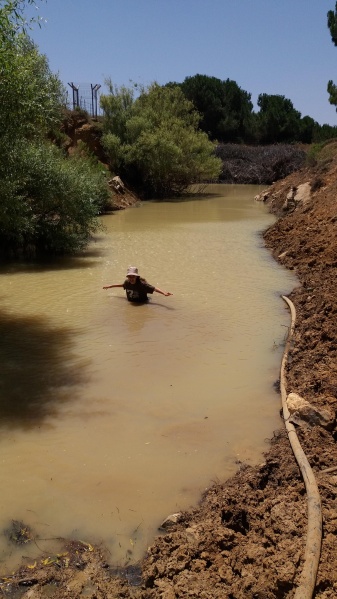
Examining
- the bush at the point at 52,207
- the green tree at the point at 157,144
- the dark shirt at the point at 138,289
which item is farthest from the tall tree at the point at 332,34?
the dark shirt at the point at 138,289

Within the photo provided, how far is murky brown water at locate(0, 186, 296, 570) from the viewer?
4633mm

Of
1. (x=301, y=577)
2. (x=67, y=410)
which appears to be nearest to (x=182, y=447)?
(x=67, y=410)

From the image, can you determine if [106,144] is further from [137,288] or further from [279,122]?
[279,122]

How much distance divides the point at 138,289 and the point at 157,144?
75.6 ft

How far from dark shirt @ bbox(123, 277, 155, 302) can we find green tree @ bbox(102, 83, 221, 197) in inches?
886

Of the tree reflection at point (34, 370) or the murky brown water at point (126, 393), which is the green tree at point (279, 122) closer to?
the murky brown water at point (126, 393)

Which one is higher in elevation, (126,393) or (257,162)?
(257,162)

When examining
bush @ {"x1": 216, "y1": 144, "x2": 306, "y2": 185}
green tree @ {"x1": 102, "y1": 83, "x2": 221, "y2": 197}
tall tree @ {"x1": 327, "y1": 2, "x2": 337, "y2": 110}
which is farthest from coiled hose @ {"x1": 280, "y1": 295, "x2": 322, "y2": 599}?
bush @ {"x1": 216, "y1": 144, "x2": 306, "y2": 185}

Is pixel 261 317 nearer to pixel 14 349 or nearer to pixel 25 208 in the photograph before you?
pixel 14 349

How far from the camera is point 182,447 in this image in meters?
5.48

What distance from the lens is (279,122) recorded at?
57.7 metres

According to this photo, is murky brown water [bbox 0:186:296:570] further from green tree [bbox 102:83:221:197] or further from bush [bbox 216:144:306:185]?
bush [bbox 216:144:306:185]

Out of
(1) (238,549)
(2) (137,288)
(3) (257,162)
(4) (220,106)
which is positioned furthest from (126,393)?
(4) (220,106)

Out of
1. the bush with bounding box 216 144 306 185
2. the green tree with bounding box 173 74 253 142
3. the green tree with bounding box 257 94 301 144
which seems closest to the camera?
the bush with bounding box 216 144 306 185
